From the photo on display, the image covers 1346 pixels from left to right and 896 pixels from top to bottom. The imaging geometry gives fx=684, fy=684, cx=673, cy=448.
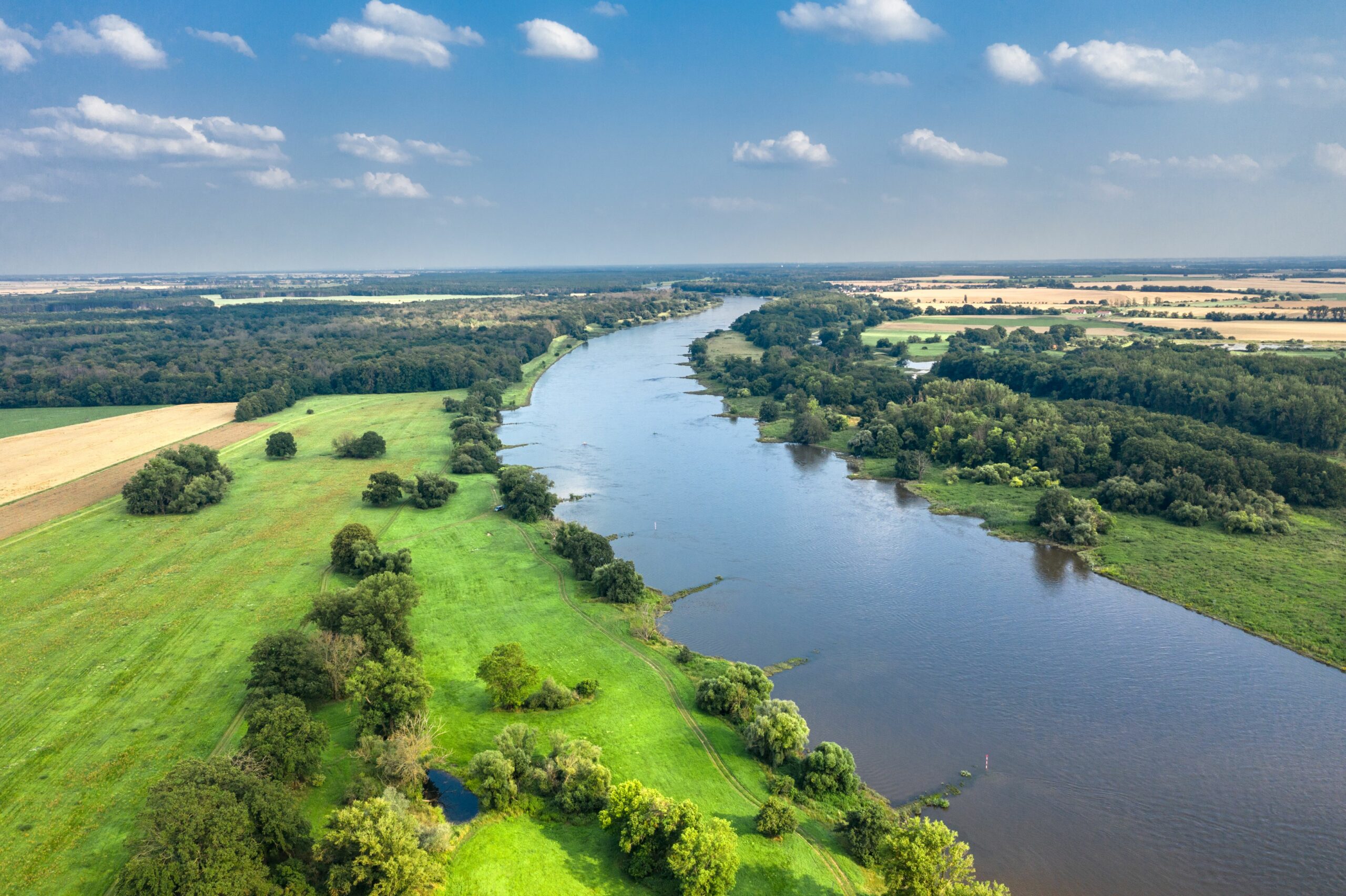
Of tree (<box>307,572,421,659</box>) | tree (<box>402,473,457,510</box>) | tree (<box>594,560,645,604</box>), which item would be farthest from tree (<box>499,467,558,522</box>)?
tree (<box>307,572,421,659</box>)

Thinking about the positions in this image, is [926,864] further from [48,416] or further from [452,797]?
[48,416]

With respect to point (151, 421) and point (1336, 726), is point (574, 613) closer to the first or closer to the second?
point (1336, 726)

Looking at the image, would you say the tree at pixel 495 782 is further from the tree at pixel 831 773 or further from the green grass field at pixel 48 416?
the green grass field at pixel 48 416

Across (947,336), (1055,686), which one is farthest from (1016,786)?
(947,336)

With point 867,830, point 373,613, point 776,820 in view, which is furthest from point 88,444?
point 867,830

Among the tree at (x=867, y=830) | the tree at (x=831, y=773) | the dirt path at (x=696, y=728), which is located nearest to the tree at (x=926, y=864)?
the tree at (x=867, y=830)

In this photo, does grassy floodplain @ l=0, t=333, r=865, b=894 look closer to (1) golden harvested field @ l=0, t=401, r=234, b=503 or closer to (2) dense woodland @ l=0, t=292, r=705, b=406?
(1) golden harvested field @ l=0, t=401, r=234, b=503
